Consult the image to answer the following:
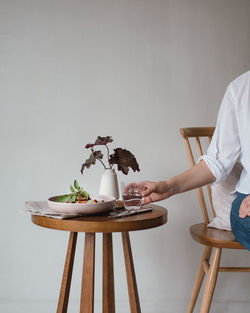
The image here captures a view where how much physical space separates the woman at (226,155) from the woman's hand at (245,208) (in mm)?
76

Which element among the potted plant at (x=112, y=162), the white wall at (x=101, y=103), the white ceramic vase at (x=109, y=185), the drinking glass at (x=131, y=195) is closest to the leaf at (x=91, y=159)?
the potted plant at (x=112, y=162)

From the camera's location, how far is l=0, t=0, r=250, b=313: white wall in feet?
5.98

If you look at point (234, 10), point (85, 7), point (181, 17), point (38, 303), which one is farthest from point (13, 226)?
point (234, 10)

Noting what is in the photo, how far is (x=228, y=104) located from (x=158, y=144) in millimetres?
687

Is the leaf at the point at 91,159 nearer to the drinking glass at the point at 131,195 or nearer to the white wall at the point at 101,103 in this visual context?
the drinking glass at the point at 131,195

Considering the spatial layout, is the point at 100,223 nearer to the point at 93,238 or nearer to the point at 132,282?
the point at 93,238

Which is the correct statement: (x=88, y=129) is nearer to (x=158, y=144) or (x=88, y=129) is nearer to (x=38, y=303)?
(x=158, y=144)

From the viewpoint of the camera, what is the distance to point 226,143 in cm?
120

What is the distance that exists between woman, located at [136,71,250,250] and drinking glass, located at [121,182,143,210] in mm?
21

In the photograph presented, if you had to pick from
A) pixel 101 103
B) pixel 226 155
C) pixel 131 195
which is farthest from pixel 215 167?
pixel 101 103

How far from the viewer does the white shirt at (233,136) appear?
118cm

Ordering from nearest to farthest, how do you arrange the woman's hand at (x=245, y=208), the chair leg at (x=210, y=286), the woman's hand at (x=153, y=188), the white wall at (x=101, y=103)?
1. the woman's hand at (x=245, y=208)
2. the woman's hand at (x=153, y=188)
3. the chair leg at (x=210, y=286)
4. the white wall at (x=101, y=103)

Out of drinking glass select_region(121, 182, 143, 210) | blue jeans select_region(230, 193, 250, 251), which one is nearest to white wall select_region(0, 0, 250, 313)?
drinking glass select_region(121, 182, 143, 210)

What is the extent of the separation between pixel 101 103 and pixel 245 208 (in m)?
1.00
